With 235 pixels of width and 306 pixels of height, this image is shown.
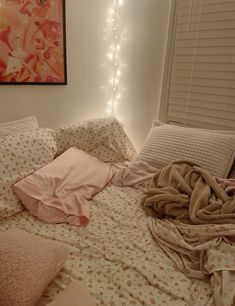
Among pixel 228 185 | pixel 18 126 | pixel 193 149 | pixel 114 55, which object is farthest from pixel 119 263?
pixel 114 55

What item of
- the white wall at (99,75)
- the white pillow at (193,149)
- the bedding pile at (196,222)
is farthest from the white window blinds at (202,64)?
the bedding pile at (196,222)

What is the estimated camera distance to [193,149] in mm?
1591

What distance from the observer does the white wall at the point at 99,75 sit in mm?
1821

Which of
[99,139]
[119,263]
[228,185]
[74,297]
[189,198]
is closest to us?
[74,297]

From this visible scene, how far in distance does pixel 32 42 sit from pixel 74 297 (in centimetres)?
151

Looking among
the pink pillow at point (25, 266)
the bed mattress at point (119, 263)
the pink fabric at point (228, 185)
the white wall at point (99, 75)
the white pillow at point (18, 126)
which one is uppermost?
the white wall at point (99, 75)

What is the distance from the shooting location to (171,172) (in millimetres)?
1388

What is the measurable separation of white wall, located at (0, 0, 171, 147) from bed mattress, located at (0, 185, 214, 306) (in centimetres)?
83

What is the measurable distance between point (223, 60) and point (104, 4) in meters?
1.02

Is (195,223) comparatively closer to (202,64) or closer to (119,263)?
(119,263)

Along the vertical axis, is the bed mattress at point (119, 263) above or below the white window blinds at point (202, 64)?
below

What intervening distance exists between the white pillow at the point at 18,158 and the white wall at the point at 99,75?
363 mm

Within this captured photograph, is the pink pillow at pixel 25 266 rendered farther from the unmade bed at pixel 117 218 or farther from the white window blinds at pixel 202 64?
the white window blinds at pixel 202 64

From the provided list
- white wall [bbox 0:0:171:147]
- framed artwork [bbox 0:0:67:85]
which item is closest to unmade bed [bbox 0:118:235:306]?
white wall [bbox 0:0:171:147]
